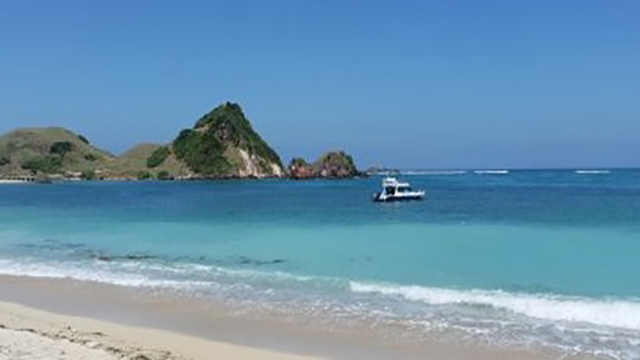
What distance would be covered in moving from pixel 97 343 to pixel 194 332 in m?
2.69

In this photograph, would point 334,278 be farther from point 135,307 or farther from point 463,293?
point 135,307

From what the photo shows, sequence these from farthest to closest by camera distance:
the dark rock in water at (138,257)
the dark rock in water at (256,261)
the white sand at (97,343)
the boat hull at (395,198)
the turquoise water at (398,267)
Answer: the boat hull at (395,198) < the dark rock in water at (138,257) < the dark rock in water at (256,261) < the turquoise water at (398,267) < the white sand at (97,343)

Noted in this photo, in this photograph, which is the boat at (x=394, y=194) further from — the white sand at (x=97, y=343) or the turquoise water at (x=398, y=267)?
the white sand at (x=97, y=343)

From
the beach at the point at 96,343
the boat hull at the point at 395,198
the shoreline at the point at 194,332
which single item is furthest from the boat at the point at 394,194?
the beach at the point at 96,343

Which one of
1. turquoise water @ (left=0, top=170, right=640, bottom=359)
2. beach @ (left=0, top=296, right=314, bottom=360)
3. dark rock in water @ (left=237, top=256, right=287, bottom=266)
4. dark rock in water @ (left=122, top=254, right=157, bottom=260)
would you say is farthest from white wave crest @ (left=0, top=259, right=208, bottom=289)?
beach @ (left=0, top=296, right=314, bottom=360)

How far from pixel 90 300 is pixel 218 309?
13.7ft

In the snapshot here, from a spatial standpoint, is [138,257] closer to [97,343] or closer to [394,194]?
[97,343]

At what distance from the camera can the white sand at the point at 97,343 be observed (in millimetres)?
12141

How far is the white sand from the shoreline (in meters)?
0.02

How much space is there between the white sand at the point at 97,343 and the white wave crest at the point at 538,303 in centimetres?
725

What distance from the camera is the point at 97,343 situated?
1344 cm

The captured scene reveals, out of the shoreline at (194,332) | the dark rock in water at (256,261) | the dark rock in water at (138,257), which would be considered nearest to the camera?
the shoreline at (194,332)

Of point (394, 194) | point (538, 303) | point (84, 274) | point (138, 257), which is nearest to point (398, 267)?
point (538, 303)

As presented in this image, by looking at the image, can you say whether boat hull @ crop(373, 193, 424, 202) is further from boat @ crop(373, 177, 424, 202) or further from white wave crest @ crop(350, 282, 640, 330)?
white wave crest @ crop(350, 282, 640, 330)
